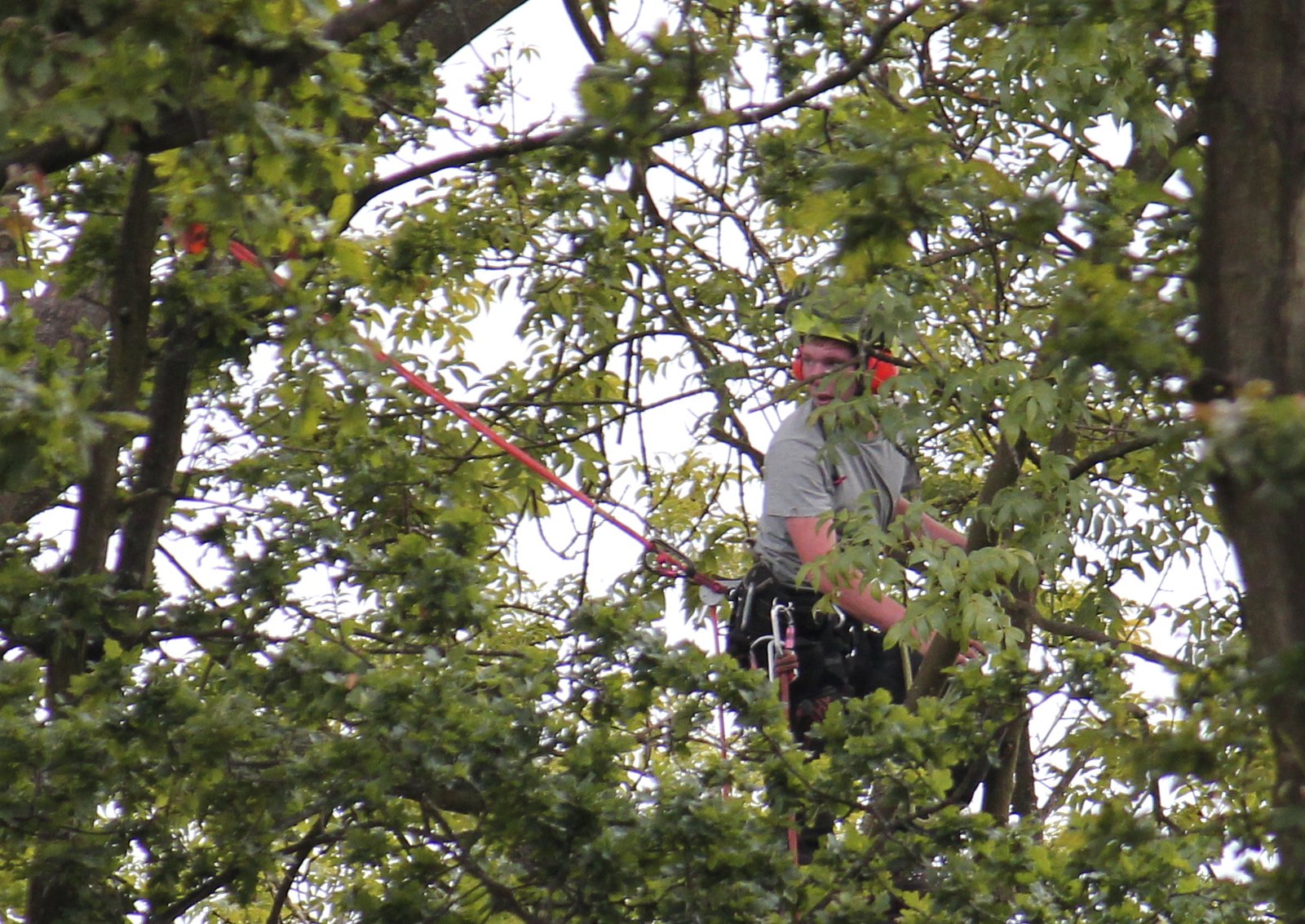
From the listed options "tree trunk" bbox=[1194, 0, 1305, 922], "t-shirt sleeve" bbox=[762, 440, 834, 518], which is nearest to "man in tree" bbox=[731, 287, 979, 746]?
"t-shirt sleeve" bbox=[762, 440, 834, 518]

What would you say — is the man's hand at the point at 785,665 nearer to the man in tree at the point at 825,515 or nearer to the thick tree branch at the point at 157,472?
the man in tree at the point at 825,515

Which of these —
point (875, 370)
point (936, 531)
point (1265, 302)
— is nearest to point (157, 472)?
point (875, 370)

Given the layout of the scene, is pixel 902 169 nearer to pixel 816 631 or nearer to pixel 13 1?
pixel 13 1

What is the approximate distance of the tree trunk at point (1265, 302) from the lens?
2209 millimetres

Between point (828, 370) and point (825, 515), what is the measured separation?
23.5 inches

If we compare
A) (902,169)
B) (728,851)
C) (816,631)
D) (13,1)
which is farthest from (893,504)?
(13,1)

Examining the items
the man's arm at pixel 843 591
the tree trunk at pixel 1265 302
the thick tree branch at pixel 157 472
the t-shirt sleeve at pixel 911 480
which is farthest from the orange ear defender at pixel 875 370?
the tree trunk at pixel 1265 302

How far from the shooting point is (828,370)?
5332 millimetres

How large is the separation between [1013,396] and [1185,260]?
1060 millimetres

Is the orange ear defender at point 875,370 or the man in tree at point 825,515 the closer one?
the man in tree at point 825,515

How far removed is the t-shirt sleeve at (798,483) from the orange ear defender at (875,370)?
0.67 feet

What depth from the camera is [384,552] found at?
457cm

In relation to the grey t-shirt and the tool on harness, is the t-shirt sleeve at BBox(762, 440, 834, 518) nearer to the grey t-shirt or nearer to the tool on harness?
the grey t-shirt

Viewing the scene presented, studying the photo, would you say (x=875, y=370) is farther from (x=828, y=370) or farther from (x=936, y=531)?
(x=936, y=531)
